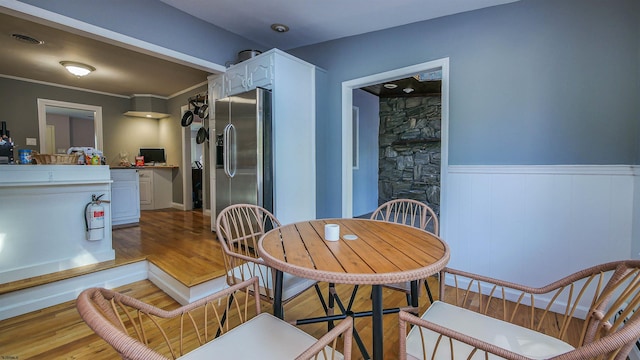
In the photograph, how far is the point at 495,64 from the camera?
240cm

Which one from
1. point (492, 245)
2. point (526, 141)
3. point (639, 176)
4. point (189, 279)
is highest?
point (526, 141)

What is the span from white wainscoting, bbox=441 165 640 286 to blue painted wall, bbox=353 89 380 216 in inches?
117

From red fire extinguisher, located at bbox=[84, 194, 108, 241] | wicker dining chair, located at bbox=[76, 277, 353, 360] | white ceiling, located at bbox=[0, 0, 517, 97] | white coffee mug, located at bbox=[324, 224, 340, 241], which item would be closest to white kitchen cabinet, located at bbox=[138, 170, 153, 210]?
white ceiling, located at bbox=[0, 0, 517, 97]

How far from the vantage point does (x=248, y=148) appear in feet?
9.47

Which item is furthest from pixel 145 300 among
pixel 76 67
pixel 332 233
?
pixel 76 67

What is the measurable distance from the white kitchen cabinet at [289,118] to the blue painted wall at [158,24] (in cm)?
33

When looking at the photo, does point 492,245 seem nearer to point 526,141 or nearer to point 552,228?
point 552,228

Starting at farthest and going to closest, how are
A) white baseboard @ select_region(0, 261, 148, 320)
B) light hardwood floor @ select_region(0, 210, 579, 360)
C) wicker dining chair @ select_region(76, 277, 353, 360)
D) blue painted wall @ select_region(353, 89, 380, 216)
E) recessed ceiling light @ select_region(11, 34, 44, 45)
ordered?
blue painted wall @ select_region(353, 89, 380, 216)
recessed ceiling light @ select_region(11, 34, 44, 45)
white baseboard @ select_region(0, 261, 148, 320)
light hardwood floor @ select_region(0, 210, 579, 360)
wicker dining chair @ select_region(76, 277, 353, 360)

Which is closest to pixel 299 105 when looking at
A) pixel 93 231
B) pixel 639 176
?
pixel 93 231

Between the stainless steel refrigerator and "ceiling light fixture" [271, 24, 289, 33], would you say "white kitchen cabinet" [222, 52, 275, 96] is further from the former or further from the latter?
"ceiling light fixture" [271, 24, 289, 33]

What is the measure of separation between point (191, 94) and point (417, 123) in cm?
473

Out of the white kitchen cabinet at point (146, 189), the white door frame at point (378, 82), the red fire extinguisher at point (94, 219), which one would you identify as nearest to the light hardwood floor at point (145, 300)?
the red fire extinguisher at point (94, 219)

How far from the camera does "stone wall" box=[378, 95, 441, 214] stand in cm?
580

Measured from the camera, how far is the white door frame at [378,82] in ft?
8.65
